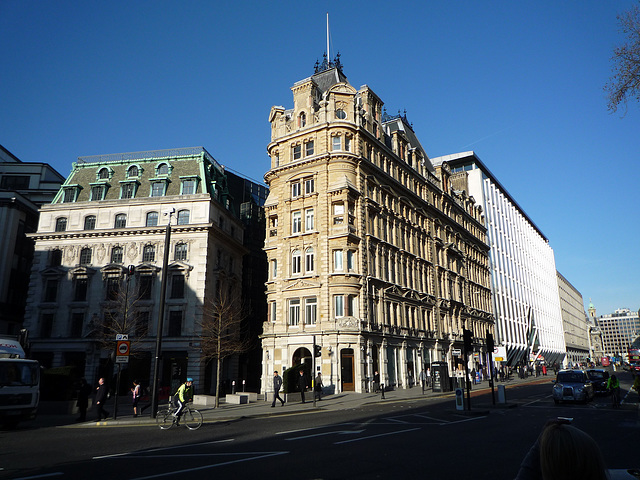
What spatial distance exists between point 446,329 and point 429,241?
1070 centimetres

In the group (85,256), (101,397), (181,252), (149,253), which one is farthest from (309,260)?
(85,256)

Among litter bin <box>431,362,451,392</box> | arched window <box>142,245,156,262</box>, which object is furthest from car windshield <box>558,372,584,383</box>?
arched window <box>142,245,156,262</box>

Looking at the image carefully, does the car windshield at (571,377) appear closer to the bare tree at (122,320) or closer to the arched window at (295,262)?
the arched window at (295,262)

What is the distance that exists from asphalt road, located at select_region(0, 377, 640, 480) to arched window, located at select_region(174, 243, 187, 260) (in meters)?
27.0

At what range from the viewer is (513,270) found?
88812 millimetres

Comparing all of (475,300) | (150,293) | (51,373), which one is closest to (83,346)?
(150,293)

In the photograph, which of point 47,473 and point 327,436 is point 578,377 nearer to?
point 327,436

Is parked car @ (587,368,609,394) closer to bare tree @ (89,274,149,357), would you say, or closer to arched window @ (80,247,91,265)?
bare tree @ (89,274,149,357)

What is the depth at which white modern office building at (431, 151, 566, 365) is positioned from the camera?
7762 centimetres

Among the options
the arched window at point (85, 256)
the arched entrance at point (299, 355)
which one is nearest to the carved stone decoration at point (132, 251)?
the arched window at point (85, 256)

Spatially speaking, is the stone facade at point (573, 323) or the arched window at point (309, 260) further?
the stone facade at point (573, 323)

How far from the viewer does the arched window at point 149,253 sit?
4434 cm

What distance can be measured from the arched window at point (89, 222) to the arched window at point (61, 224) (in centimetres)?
224

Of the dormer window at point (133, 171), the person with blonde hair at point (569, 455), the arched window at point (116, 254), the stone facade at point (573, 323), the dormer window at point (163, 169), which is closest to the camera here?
the person with blonde hair at point (569, 455)
